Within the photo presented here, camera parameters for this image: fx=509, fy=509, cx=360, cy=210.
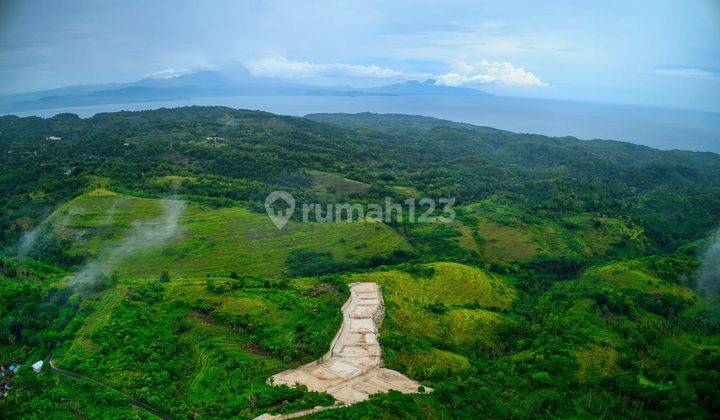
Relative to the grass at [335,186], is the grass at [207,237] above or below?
below

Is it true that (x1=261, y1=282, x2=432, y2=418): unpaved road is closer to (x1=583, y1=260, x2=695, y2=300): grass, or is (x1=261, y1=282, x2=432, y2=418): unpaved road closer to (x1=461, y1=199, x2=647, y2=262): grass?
(x1=583, y1=260, x2=695, y2=300): grass

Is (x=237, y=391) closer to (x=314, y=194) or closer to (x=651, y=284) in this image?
(x=651, y=284)

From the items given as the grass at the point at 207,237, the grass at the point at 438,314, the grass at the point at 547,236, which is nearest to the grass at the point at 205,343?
the grass at the point at 438,314

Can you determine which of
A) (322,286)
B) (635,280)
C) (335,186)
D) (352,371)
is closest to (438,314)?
(322,286)

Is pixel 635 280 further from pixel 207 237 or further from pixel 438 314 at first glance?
pixel 207 237

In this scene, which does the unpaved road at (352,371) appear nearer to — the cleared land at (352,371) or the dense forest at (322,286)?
the cleared land at (352,371)
